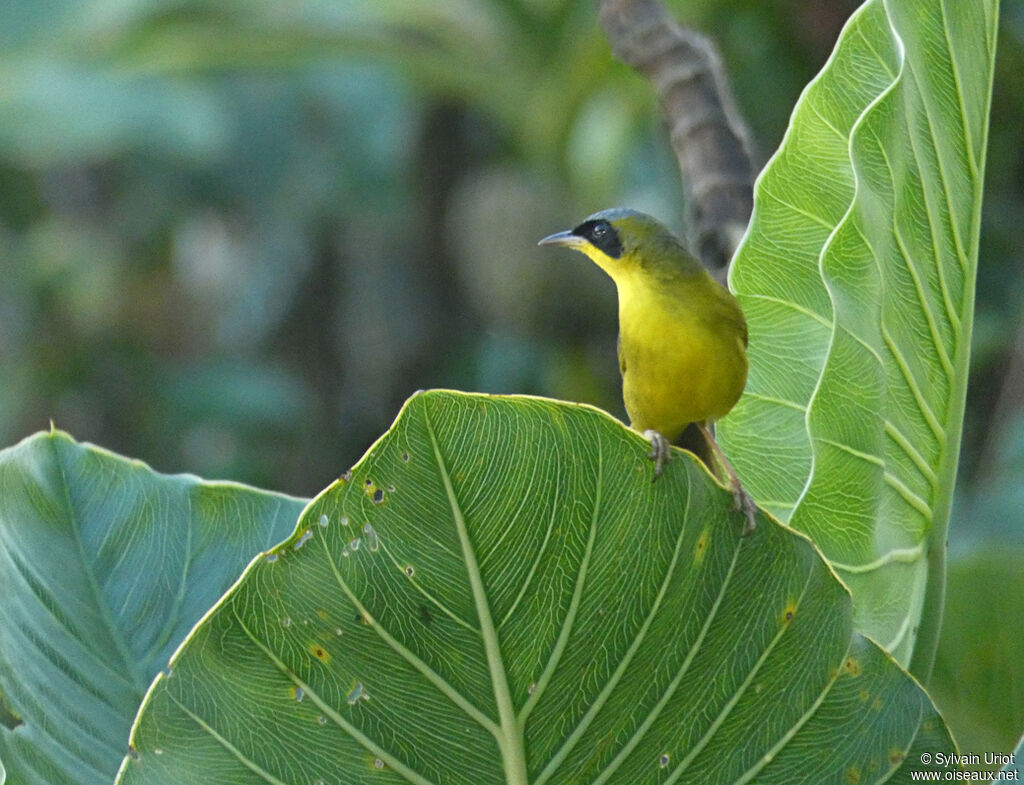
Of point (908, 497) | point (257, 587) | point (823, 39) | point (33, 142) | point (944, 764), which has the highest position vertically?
point (33, 142)

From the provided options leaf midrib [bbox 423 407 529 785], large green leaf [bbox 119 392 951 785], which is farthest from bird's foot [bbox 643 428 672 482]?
leaf midrib [bbox 423 407 529 785]

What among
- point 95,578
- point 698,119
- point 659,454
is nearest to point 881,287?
point 659,454

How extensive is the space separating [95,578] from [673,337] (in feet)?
1.91

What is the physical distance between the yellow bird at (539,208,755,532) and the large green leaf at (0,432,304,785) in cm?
36

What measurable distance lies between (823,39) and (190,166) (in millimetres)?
2368

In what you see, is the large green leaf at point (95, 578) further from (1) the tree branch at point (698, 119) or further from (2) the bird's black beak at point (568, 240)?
(1) the tree branch at point (698, 119)

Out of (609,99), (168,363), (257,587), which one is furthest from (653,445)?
(168,363)

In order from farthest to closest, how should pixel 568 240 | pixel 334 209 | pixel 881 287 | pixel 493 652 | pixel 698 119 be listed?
pixel 334 209, pixel 698 119, pixel 568 240, pixel 881 287, pixel 493 652

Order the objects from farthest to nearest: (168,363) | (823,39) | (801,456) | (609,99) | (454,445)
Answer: (168,363) < (609,99) < (823,39) < (801,456) < (454,445)

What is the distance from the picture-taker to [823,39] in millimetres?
2865

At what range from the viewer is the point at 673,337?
3.96 ft

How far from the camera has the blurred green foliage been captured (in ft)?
11.1

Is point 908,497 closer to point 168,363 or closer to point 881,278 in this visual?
point 881,278

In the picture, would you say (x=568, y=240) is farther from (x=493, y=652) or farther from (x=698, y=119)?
(x=493, y=652)
